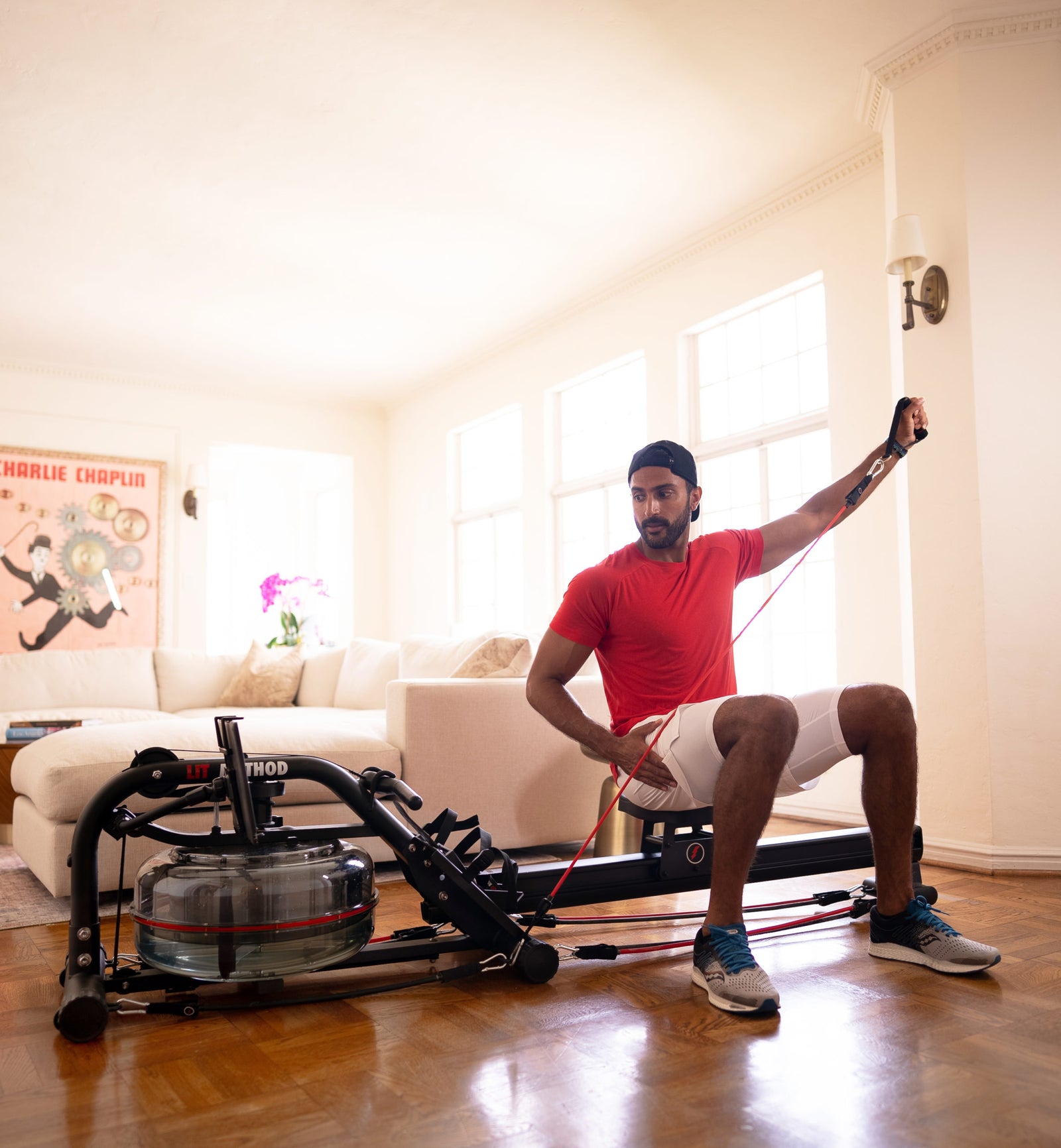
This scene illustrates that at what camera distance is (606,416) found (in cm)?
566

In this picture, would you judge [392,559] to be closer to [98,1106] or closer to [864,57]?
[864,57]

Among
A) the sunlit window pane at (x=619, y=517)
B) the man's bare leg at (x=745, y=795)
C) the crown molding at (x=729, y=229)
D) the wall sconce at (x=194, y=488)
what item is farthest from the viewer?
the wall sconce at (x=194, y=488)

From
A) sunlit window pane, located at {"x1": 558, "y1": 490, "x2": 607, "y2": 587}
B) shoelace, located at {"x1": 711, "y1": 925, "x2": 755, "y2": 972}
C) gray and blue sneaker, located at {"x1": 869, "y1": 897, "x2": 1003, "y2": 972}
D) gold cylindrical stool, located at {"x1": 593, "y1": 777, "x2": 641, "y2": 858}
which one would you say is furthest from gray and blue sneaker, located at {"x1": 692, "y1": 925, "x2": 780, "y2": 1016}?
sunlit window pane, located at {"x1": 558, "y1": 490, "x2": 607, "y2": 587}

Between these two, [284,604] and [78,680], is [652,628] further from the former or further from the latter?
[284,604]

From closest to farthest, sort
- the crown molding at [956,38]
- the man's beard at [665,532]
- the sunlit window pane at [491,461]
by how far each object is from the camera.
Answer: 1. the man's beard at [665,532]
2. the crown molding at [956,38]
3. the sunlit window pane at [491,461]

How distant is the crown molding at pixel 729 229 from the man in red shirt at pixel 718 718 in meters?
2.26

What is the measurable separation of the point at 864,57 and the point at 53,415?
5.38 metres

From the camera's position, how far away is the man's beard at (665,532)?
221cm

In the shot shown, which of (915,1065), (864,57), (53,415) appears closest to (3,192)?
(53,415)

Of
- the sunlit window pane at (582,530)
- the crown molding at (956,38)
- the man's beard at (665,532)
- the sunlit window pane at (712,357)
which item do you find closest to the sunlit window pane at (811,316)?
the sunlit window pane at (712,357)

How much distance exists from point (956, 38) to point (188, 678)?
4.41m

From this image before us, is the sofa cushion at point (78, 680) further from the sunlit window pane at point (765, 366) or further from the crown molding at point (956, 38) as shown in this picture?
the crown molding at point (956, 38)

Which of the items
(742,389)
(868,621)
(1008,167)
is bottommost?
(868,621)

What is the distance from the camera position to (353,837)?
1.93m
